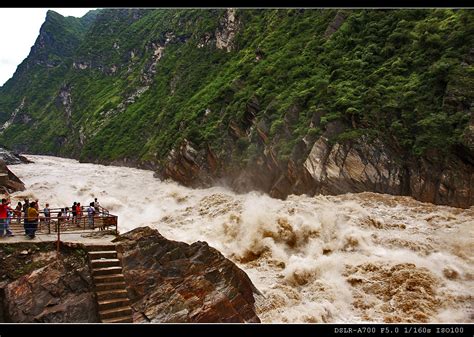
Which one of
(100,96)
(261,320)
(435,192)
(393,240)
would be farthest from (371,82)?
(100,96)

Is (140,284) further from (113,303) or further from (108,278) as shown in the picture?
(113,303)

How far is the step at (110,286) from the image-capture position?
32.4 feet

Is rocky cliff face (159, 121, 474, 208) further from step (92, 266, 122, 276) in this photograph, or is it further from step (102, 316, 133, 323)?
step (102, 316, 133, 323)

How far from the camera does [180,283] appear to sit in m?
11.1

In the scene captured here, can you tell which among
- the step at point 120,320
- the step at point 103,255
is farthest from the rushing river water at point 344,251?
the step at point 103,255

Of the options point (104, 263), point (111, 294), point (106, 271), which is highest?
point (104, 263)

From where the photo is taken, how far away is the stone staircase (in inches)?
379

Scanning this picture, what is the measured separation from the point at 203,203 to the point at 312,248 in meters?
10.8

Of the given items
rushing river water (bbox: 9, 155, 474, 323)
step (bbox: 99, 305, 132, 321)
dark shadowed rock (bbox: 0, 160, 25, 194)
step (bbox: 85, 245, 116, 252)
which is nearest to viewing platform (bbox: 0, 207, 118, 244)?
step (bbox: 85, 245, 116, 252)

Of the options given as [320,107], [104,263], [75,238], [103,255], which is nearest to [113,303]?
[104,263]

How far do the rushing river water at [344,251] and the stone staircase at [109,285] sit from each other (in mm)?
4029

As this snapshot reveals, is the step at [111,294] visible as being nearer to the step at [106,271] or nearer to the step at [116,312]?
the step at [116,312]

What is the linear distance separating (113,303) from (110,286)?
1.49 ft

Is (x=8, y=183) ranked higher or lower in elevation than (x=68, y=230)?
lower
